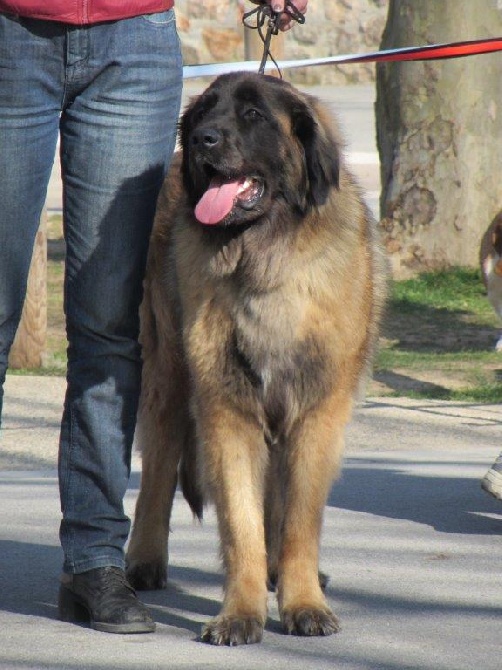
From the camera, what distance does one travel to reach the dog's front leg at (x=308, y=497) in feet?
11.8

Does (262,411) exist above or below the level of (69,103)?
below

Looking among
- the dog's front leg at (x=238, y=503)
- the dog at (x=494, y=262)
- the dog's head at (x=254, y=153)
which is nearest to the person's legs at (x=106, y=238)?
the dog's head at (x=254, y=153)

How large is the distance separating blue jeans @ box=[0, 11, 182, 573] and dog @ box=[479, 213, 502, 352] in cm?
515

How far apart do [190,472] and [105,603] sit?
0.78 m

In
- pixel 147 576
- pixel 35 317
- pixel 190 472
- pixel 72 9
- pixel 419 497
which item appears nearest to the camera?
pixel 72 9

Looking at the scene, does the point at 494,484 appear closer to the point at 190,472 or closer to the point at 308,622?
the point at 190,472

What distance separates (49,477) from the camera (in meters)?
5.91

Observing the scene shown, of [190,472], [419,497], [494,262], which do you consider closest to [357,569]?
[190,472]

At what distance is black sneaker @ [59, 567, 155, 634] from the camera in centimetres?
353

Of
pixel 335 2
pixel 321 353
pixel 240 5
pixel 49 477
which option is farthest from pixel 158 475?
pixel 335 2

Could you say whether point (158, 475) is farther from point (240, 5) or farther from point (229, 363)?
point (240, 5)

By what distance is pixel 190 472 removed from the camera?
424cm

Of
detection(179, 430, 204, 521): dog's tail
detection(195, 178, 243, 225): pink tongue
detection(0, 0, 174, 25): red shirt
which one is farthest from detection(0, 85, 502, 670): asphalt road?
detection(0, 0, 174, 25): red shirt

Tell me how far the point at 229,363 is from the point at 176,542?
138 centimetres
